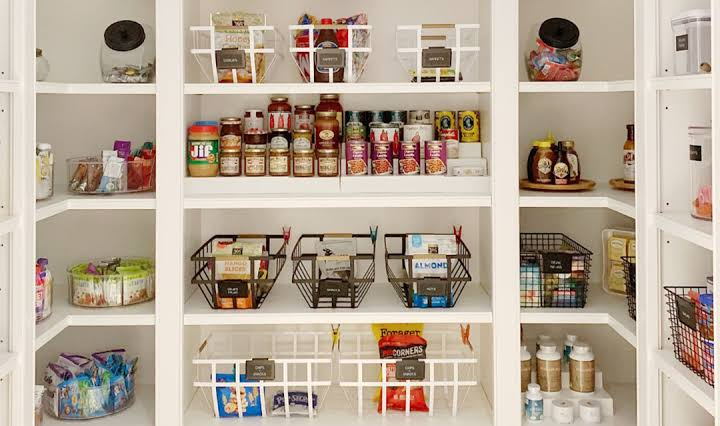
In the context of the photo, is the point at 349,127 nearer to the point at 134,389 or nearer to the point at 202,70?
the point at 202,70

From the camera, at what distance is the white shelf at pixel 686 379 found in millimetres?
1740

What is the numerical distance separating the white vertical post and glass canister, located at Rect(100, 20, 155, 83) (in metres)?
Result: 1.09

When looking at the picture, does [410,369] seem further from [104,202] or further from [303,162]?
[104,202]

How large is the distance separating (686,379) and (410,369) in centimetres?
93

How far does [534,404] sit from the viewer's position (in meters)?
2.52

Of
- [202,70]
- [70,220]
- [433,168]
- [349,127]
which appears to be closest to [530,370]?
[433,168]

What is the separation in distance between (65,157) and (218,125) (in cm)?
62

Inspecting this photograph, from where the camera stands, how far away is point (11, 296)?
2008 millimetres

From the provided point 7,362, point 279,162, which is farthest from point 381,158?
point 7,362

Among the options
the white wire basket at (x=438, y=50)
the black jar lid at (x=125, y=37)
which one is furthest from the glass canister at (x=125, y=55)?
the white wire basket at (x=438, y=50)

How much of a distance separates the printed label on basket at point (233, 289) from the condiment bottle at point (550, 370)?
0.97 m

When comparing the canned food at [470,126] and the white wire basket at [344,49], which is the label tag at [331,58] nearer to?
the white wire basket at [344,49]

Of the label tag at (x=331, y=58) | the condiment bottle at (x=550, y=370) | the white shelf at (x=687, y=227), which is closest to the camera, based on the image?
the white shelf at (x=687, y=227)

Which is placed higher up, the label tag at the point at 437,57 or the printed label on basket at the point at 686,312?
the label tag at the point at 437,57
